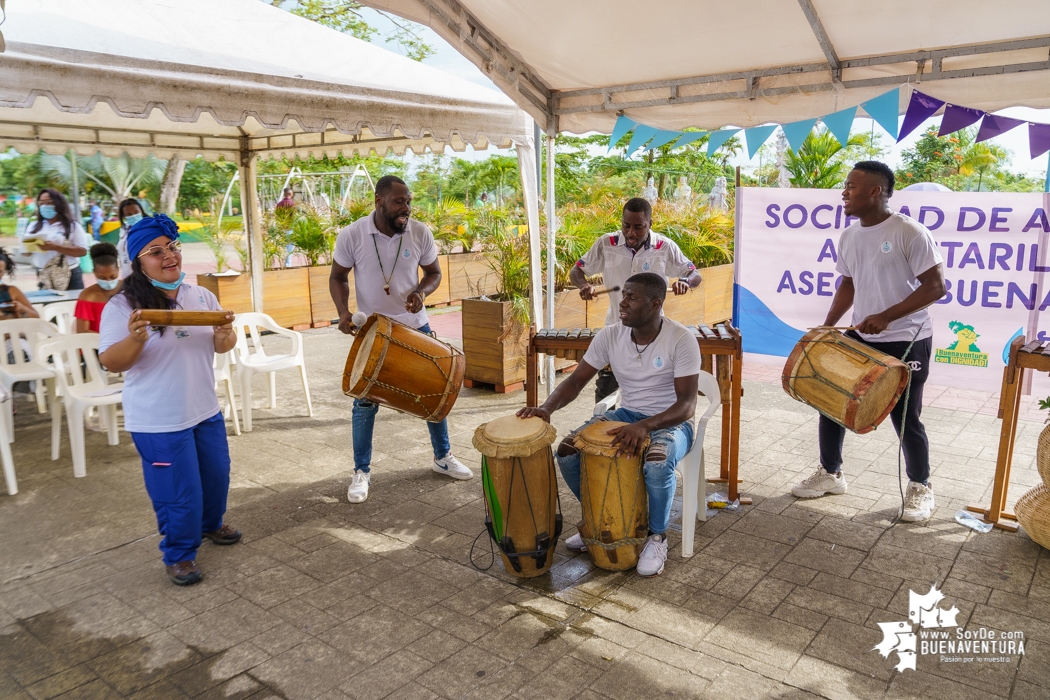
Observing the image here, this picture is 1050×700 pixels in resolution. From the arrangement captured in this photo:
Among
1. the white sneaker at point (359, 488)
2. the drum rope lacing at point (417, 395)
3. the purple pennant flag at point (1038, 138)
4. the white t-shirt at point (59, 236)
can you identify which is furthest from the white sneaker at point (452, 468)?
the white t-shirt at point (59, 236)

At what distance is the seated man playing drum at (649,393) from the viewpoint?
3602 mm

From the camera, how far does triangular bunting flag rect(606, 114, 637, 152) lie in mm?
5713

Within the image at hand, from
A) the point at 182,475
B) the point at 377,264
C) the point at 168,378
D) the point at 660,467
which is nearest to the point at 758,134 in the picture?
the point at 377,264

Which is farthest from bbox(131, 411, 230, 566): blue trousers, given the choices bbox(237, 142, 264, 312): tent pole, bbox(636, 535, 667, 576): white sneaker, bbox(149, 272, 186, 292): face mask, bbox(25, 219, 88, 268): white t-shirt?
bbox(237, 142, 264, 312): tent pole

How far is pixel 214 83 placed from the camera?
181 inches

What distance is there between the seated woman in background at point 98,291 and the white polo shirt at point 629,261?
12.1 feet

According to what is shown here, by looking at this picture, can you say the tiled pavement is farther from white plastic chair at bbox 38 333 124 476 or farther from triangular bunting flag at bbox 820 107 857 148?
triangular bunting flag at bbox 820 107 857 148

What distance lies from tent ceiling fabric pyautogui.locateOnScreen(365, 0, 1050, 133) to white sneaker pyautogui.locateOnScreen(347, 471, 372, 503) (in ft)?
9.06

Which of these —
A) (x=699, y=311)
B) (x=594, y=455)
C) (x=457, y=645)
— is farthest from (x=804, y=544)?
(x=699, y=311)

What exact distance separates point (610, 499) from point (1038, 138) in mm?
3857

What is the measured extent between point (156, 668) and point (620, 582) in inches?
79.4

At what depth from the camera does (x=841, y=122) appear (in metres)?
4.96

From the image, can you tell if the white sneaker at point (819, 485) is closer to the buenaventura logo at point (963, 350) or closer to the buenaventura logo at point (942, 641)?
the buenaventura logo at point (942, 641)

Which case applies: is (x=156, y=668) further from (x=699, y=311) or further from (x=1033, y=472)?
(x=699, y=311)
